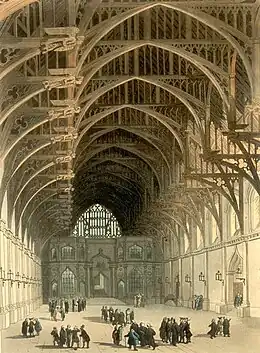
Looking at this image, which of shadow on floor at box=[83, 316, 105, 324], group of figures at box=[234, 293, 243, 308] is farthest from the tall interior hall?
shadow on floor at box=[83, 316, 105, 324]

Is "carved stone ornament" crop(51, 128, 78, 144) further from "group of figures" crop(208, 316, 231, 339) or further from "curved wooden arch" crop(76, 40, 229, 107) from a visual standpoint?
"group of figures" crop(208, 316, 231, 339)

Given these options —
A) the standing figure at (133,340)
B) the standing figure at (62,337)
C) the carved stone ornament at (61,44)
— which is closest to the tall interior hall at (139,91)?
the carved stone ornament at (61,44)

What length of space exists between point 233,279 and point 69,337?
18.7 meters

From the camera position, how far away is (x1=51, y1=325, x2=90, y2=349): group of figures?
2759cm

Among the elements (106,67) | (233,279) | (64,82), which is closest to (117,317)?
(64,82)

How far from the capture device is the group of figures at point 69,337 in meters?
27.6

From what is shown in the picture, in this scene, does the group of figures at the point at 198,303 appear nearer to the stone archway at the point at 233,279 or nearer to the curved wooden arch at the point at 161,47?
the stone archway at the point at 233,279

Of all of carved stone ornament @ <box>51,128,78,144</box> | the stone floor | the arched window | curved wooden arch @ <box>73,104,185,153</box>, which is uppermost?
curved wooden arch @ <box>73,104,185,153</box>

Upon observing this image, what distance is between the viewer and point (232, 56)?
31594 mm

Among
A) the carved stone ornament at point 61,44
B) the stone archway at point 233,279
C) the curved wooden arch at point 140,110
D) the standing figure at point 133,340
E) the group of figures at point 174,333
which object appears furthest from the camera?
the curved wooden arch at point 140,110

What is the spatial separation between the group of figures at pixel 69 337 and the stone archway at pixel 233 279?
16508 mm

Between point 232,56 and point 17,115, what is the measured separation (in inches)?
314

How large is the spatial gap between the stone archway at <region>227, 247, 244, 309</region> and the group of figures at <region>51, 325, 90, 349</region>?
54.2ft

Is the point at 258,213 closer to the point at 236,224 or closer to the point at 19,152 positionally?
the point at 236,224
